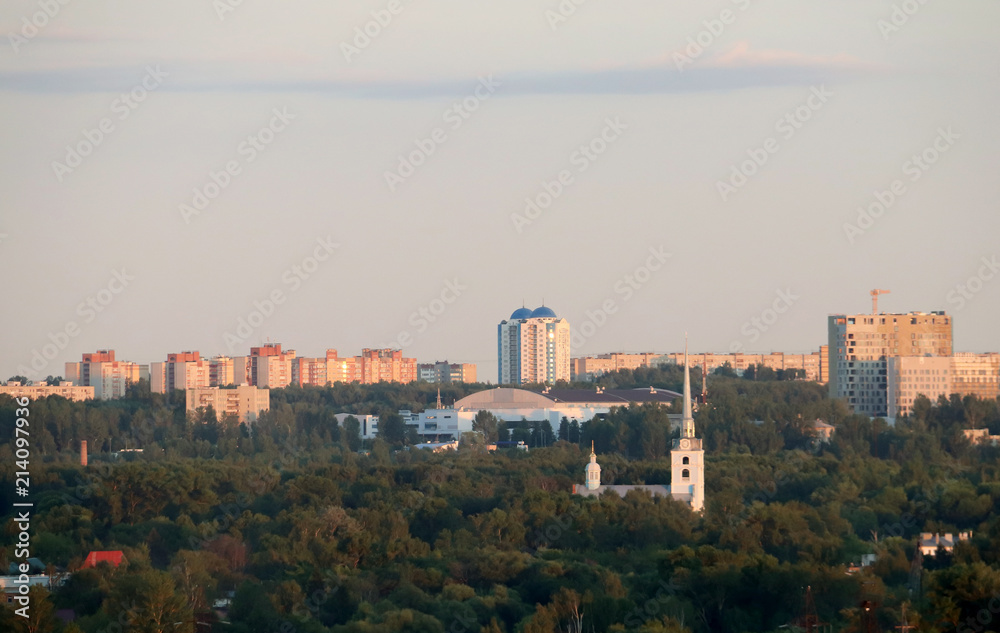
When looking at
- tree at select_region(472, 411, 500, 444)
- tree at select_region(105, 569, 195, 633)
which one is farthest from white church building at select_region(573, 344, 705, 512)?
tree at select_region(472, 411, 500, 444)

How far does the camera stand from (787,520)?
116 feet

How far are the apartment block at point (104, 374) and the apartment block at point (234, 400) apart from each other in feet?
56.8

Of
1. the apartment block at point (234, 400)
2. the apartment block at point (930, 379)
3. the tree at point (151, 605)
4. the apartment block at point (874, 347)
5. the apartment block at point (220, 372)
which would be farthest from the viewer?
the apartment block at point (220, 372)

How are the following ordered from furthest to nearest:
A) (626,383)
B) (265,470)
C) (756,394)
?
(626,383)
(756,394)
(265,470)

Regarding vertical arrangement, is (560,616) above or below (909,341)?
below

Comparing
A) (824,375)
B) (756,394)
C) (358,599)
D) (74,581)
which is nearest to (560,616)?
→ (358,599)

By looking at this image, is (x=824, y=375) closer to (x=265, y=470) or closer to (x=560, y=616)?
(x=265, y=470)

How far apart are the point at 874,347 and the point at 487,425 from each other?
694 inches

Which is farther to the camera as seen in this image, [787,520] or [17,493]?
[17,493]

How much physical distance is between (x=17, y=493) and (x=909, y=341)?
46.2 meters

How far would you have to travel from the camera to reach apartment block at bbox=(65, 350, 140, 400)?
102688 millimetres

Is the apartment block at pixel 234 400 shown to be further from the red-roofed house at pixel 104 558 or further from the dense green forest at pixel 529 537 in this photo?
the red-roofed house at pixel 104 558

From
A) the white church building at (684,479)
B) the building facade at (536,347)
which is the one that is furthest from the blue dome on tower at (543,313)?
the white church building at (684,479)

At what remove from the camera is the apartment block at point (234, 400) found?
267 feet
